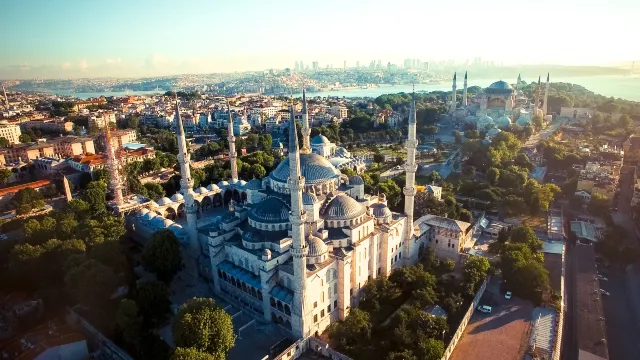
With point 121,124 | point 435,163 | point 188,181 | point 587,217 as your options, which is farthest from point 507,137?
point 121,124

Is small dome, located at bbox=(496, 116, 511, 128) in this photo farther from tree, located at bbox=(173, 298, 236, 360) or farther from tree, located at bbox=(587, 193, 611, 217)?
tree, located at bbox=(173, 298, 236, 360)

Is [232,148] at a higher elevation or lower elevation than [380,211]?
higher

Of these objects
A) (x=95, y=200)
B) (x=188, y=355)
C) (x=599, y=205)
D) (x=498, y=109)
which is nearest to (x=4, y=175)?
(x=95, y=200)

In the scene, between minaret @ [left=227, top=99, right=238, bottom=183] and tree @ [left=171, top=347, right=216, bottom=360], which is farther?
minaret @ [left=227, top=99, right=238, bottom=183]

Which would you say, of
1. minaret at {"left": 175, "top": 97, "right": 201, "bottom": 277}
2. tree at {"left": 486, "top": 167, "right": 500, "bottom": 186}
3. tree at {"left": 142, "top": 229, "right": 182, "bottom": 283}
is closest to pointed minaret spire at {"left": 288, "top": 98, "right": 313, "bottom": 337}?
tree at {"left": 142, "top": 229, "right": 182, "bottom": 283}

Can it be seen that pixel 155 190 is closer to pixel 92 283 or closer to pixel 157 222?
pixel 157 222

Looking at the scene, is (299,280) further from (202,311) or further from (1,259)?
(1,259)
